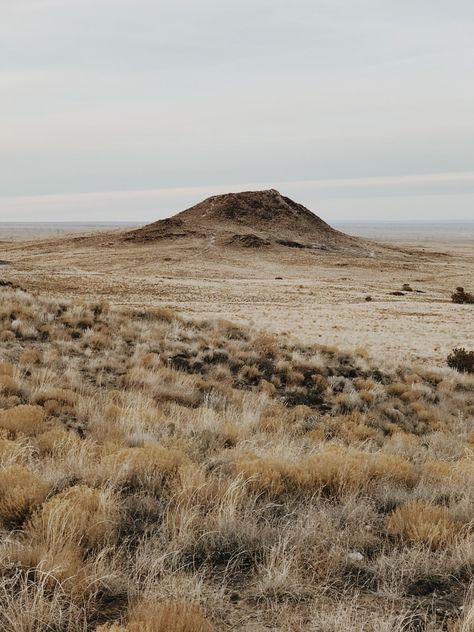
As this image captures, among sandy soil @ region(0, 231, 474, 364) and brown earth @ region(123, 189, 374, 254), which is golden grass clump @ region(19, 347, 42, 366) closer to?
sandy soil @ region(0, 231, 474, 364)

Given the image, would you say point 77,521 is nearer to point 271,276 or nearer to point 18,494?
point 18,494

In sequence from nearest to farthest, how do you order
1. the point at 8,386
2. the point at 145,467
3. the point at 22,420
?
the point at 145,467 → the point at 22,420 → the point at 8,386

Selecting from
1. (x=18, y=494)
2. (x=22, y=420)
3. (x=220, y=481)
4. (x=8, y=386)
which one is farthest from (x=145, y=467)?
(x=8, y=386)

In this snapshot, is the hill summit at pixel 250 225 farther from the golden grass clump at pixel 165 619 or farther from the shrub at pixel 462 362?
the golden grass clump at pixel 165 619

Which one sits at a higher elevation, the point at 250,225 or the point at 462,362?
the point at 250,225

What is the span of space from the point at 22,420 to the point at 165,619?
4.49 meters

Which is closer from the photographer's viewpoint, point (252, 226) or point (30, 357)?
point (30, 357)

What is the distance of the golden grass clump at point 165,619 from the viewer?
9.64ft

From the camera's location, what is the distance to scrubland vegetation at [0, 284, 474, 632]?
11.0 ft

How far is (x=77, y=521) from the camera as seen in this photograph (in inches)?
160

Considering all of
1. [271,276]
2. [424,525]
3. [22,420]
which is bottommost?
[424,525]

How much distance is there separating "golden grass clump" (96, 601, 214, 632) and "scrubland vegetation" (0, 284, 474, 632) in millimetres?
10

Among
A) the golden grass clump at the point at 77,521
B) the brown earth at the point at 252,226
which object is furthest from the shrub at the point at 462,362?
the brown earth at the point at 252,226

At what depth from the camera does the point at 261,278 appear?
183 feet
